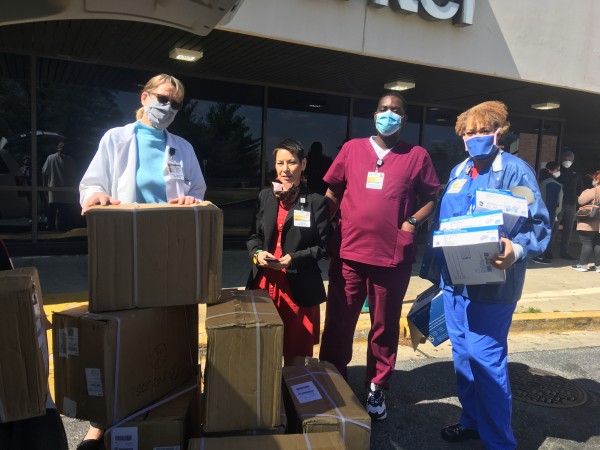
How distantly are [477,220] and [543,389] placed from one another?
2.25 m

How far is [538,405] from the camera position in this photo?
3.46m

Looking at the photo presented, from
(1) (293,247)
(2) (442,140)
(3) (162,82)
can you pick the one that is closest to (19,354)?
(3) (162,82)

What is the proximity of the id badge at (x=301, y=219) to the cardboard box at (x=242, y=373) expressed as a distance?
0.85 m

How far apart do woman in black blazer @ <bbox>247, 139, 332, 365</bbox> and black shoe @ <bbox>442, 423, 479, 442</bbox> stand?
102 cm

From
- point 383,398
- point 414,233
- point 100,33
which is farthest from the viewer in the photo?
point 100,33

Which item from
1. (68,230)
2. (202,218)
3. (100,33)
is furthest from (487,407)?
(68,230)

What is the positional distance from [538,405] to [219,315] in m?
2.76

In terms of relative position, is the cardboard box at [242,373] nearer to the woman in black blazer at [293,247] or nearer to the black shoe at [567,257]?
the woman in black blazer at [293,247]

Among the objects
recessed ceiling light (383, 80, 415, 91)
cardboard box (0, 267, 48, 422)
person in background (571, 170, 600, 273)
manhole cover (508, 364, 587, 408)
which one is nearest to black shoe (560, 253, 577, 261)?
person in background (571, 170, 600, 273)

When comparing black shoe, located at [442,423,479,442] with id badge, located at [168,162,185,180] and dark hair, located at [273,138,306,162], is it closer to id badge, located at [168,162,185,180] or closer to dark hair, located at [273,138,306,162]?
dark hair, located at [273,138,306,162]

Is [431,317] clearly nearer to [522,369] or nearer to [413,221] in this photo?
[413,221]

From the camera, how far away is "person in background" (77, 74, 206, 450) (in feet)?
7.55

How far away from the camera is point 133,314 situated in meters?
2.02

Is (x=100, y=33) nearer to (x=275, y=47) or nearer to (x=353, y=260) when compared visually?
(x=275, y=47)
